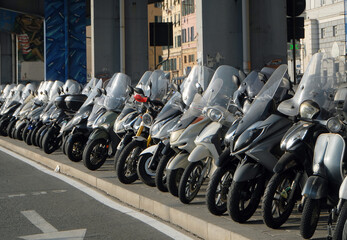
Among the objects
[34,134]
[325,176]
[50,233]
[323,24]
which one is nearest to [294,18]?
[34,134]

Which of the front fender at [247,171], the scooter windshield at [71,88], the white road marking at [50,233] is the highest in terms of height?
the scooter windshield at [71,88]

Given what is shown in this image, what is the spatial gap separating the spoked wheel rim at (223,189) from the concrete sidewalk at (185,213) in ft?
0.47

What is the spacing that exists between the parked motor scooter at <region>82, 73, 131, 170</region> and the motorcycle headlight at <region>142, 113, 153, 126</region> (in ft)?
4.31

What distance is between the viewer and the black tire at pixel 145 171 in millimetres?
8773

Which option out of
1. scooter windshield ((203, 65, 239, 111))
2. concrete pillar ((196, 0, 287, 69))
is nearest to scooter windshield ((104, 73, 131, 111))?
concrete pillar ((196, 0, 287, 69))

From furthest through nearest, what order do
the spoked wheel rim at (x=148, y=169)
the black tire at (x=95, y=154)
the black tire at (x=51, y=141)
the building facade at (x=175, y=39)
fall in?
the building facade at (x=175, y=39), the black tire at (x=51, y=141), the black tire at (x=95, y=154), the spoked wheel rim at (x=148, y=169)

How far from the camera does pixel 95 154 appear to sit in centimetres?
1079

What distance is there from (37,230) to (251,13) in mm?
6821

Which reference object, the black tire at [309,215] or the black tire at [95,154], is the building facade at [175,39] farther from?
the black tire at [309,215]

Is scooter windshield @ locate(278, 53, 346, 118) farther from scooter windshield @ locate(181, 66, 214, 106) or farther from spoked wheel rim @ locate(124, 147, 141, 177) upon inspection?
spoked wheel rim @ locate(124, 147, 141, 177)

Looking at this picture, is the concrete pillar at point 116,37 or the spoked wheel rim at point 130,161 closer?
the spoked wheel rim at point 130,161

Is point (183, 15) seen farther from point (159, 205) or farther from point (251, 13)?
point (159, 205)

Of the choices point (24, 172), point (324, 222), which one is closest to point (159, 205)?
point (324, 222)

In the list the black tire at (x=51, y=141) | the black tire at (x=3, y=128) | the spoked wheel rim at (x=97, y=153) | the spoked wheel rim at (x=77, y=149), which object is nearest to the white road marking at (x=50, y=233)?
the spoked wheel rim at (x=97, y=153)
